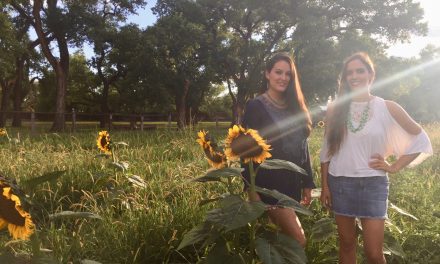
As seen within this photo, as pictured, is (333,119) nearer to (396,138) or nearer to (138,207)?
(396,138)

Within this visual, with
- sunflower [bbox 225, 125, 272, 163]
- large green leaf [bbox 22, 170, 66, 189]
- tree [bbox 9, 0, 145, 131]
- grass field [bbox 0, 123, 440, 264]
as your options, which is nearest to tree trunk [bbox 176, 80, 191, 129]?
tree [bbox 9, 0, 145, 131]

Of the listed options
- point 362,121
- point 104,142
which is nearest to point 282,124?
point 362,121

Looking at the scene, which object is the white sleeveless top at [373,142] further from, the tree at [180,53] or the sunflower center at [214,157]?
the tree at [180,53]

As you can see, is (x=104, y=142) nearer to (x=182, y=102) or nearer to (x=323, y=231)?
(x=323, y=231)

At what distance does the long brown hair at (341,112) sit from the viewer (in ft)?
9.85

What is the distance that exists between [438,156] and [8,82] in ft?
111

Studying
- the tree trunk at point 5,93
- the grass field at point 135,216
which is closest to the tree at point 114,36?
the tree trunk at point 5,93

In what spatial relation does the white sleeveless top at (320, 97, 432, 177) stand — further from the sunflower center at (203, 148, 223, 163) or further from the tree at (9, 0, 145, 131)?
the tree at (9, 0, 145, 131)

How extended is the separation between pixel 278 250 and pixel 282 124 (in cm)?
109

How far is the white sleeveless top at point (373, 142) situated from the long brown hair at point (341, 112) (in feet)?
0.18

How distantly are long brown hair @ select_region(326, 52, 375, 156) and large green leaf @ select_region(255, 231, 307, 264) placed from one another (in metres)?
1.00

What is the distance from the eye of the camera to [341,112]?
3045mm

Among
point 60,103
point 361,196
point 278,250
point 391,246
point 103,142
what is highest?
point 60,103

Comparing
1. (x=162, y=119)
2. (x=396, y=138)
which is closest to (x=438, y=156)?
(x=396, y=138)
